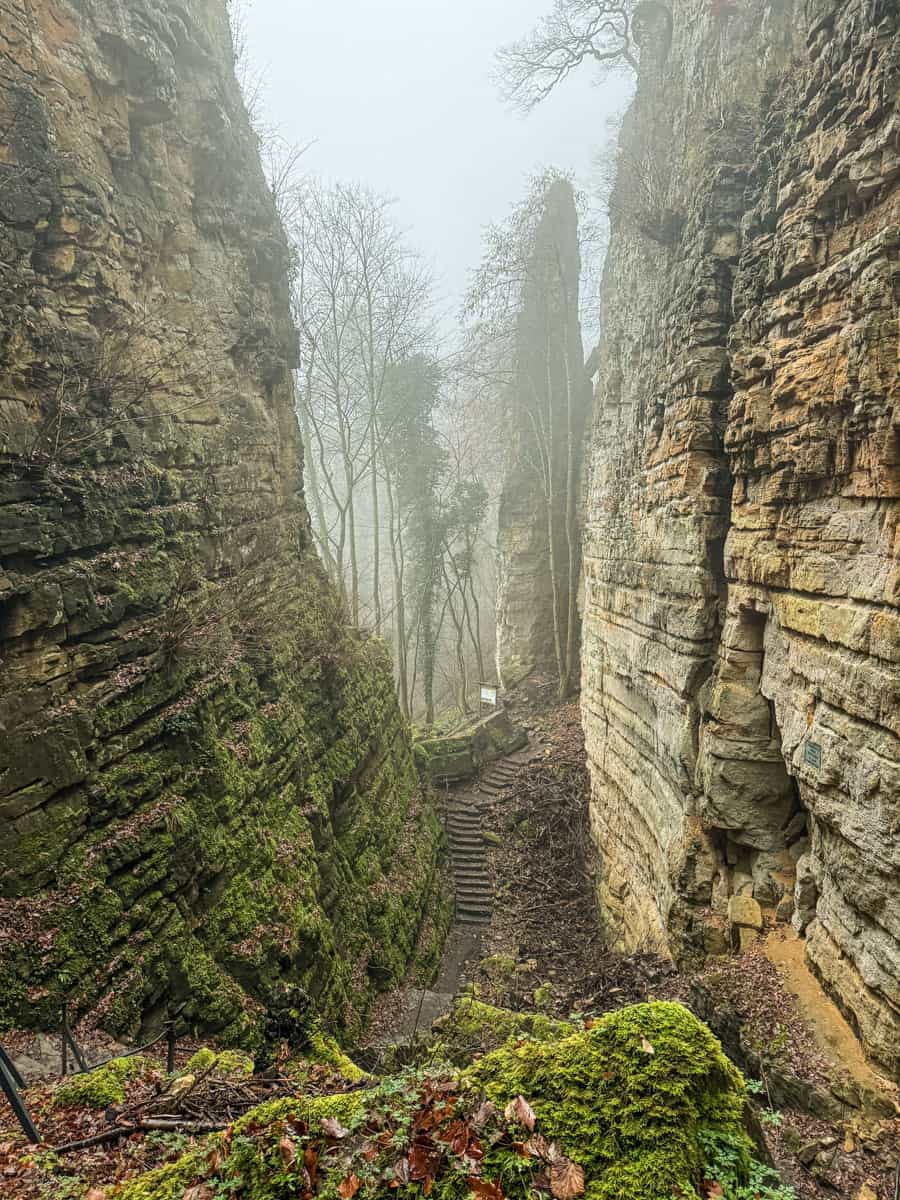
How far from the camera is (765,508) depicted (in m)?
6.41

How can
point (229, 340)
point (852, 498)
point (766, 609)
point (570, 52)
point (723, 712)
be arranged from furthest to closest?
point (570, 52)
point (229, 340)
point (723, 712)
point (766, 609)
point (852, 498)

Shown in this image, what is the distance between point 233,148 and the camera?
10.3 meters

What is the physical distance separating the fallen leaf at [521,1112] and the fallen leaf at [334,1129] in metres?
0.62

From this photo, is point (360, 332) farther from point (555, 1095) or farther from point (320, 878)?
point (555, 1095)

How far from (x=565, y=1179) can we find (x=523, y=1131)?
0.22m

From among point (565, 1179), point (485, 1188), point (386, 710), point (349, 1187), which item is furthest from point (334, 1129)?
point (386, 710)

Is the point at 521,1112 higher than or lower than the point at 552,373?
lower

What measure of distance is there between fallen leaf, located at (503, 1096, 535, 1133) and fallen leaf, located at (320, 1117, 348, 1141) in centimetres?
62

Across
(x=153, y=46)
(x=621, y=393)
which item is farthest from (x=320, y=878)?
(x=153, y=46)

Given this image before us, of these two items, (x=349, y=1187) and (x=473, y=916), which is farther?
(x=473, y=916)

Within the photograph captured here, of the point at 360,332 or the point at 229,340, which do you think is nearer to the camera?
the point at 229,340

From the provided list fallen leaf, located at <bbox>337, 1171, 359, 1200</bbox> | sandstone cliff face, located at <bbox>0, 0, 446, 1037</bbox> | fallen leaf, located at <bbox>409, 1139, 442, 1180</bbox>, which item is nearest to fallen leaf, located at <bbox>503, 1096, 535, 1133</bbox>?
fallen leaf, located at <bbox>409, 1139, 442, 1180</bbox>

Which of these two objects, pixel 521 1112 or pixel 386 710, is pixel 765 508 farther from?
pixel 386 710

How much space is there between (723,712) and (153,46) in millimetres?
12023
